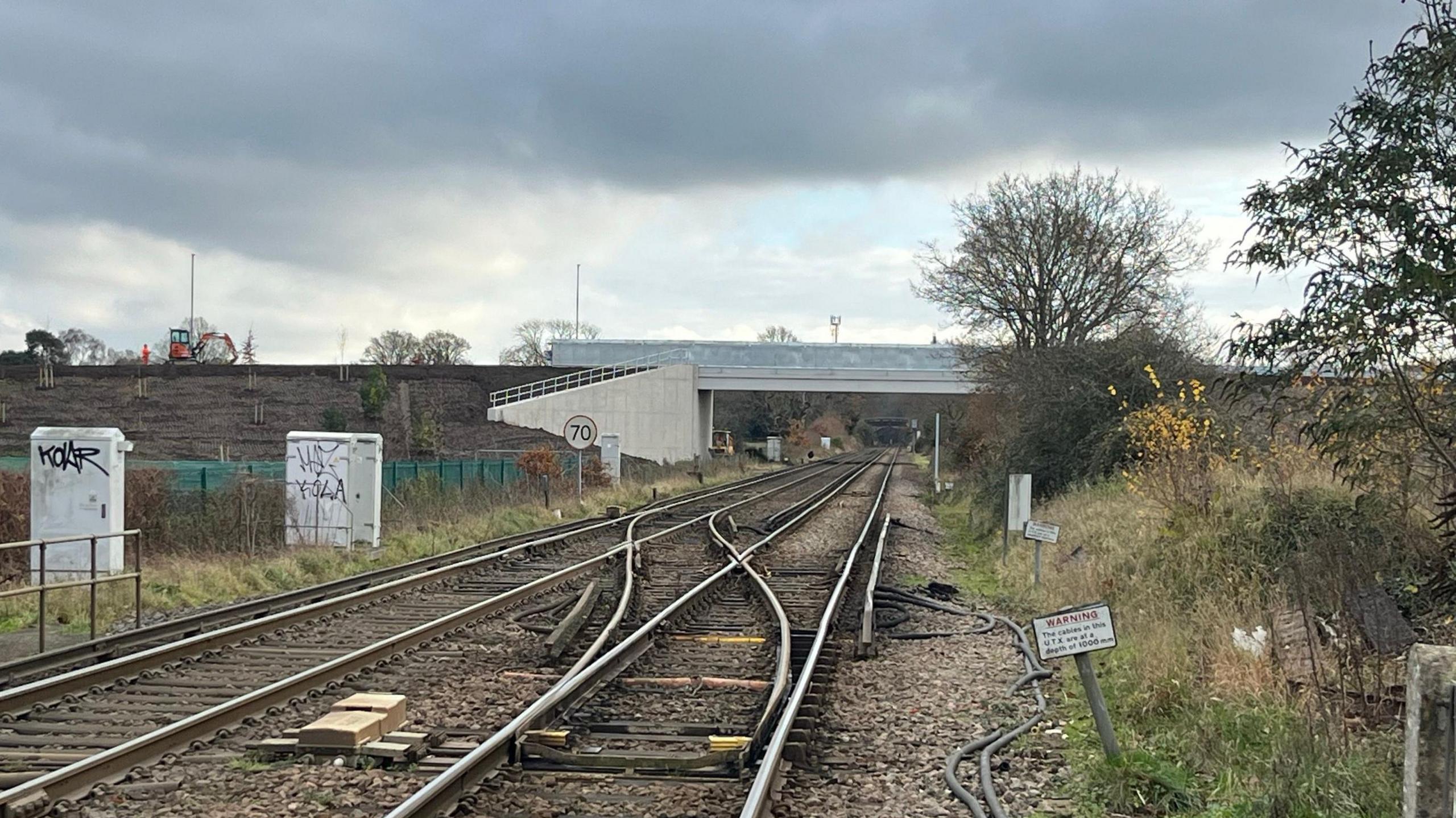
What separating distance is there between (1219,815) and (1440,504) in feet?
13.9

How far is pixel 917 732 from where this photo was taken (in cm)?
832

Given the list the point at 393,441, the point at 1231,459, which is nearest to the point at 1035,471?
the point at 1231,459

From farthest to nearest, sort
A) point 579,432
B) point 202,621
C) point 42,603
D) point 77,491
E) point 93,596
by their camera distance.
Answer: point 579,432 < point 77,491 < point 202,621 < point 93,596 < point 42,603

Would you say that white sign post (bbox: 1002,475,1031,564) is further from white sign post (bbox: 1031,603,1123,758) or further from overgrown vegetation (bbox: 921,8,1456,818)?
white sign post (bbox: 1031,603,1123,758)

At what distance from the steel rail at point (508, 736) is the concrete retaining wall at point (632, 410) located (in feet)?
138

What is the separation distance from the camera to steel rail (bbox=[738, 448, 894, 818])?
6.23 m

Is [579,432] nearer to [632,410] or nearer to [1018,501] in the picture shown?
[1018,501]

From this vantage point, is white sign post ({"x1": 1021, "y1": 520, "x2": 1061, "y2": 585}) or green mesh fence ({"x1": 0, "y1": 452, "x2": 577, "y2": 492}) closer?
white sign post ({"x1": 1021, "y1": 520, "x2": 1061, "y2": 585})

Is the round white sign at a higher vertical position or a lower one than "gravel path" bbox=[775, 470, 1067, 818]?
higher

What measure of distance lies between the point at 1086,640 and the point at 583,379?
51.9 metres

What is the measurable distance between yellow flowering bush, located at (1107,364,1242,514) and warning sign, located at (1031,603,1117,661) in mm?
7154

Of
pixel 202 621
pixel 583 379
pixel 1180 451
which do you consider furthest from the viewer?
pixel 583 379

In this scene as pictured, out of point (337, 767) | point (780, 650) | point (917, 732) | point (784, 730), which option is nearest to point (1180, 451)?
point (780, 650)

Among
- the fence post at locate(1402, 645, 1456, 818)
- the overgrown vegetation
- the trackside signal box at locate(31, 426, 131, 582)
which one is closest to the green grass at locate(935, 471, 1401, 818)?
the overgrown vegetation
